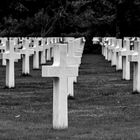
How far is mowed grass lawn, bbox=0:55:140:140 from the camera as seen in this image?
9453mm

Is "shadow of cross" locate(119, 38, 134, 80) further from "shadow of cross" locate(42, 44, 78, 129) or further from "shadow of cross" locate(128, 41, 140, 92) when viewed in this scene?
"shadow of cross" locate(42, 44, 78, 129)

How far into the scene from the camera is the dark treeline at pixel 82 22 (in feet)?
134

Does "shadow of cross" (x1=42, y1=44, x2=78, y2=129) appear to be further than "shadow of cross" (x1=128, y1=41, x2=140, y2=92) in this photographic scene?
No

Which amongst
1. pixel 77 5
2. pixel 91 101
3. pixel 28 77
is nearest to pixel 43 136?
pixel 91 101

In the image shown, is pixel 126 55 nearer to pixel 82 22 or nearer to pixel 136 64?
pixel 136 64

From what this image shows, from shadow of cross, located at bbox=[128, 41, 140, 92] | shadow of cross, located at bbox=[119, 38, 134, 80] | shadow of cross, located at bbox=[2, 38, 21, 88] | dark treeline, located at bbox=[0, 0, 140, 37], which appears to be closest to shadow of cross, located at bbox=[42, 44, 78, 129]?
shadow of cross, located at bbox=[128, 41, 140, 92]

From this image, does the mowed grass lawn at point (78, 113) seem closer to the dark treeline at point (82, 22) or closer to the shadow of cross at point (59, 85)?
the shadow of cross at point (59, 85)

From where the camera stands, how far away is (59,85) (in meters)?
9.87

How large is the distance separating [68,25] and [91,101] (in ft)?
110

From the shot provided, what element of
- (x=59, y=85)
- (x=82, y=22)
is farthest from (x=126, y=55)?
(x=82, y=22)

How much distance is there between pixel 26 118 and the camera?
11.1 meters

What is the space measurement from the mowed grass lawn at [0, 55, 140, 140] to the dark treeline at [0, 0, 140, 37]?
905 inches

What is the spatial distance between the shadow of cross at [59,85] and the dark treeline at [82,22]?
28864 mm

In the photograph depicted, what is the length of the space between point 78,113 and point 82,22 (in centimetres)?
Result: 3592
